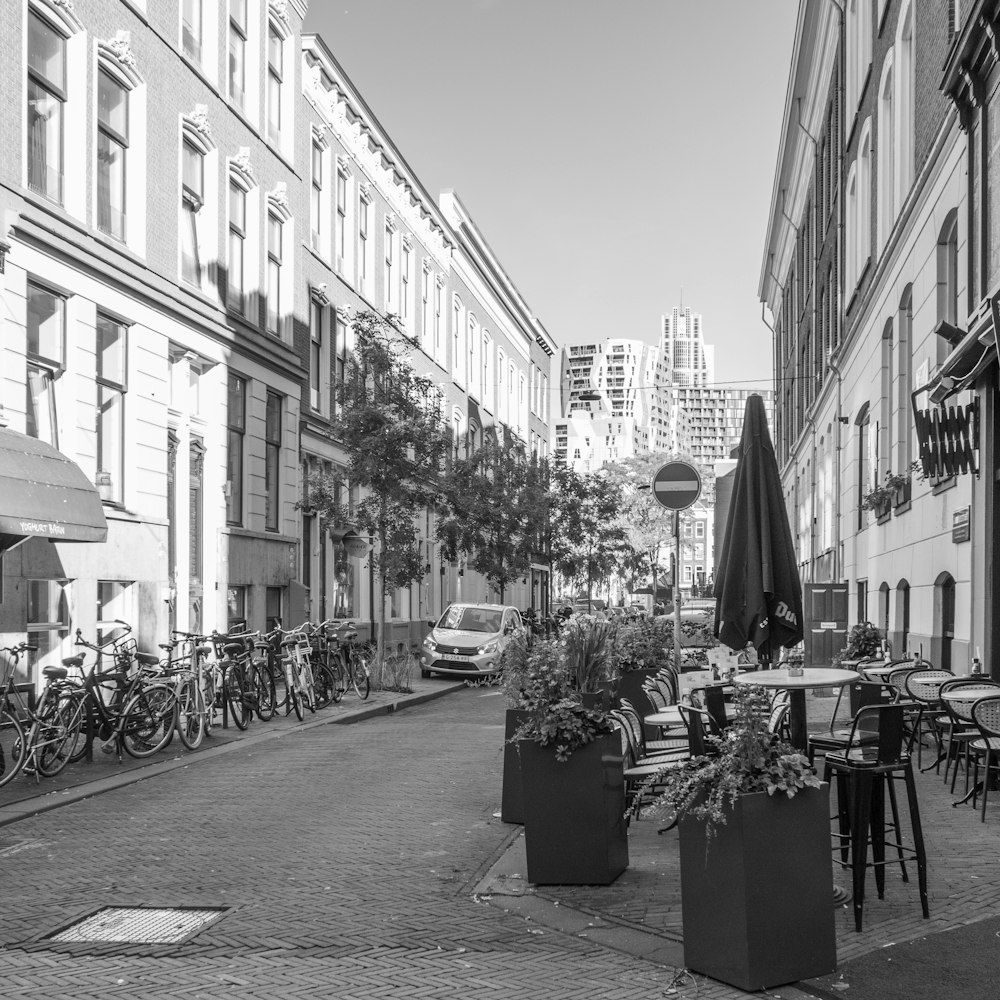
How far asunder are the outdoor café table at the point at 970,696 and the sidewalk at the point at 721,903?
85 centimetres

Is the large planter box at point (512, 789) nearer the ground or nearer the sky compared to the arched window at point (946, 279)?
nearer the ground

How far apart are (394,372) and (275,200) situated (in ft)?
14.0

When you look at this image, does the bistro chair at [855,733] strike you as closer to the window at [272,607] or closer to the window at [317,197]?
the window at [272,607]

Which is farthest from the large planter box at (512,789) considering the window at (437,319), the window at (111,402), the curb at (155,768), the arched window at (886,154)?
the window at (437,319)

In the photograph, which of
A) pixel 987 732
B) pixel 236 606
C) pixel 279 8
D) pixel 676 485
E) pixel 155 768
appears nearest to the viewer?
pixel 987 732

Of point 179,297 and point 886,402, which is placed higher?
point 179,297

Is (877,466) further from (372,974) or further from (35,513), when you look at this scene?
(372,974)

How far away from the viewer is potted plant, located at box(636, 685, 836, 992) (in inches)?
207

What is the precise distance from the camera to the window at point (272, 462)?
25.4 m

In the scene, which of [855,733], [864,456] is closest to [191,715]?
[855,733]

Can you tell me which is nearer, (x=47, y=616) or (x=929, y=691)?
(x=929, y=691)

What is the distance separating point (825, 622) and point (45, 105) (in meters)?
13.1

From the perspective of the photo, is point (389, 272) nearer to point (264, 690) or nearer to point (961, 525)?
point (264, 690)

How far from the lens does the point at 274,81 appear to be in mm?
26234
